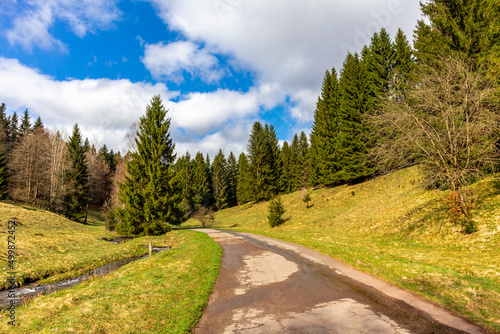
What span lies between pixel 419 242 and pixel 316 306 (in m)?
11.4

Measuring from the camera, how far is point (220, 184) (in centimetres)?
7069

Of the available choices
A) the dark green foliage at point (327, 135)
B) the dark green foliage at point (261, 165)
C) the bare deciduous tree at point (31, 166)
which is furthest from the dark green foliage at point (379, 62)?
the bare deciduous tree at point (31, 166)

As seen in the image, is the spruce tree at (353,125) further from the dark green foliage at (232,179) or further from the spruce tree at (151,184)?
the dark green foliage at (232,179)

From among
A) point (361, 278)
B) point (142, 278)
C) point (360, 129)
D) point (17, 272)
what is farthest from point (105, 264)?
point (360, 129)

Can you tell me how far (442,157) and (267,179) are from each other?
42.8 meters

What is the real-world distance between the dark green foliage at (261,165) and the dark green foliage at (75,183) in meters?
33.6

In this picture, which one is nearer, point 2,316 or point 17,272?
point 2,316

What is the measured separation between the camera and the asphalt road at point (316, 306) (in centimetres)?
509

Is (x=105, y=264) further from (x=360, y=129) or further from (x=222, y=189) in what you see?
(x=222, y=189)

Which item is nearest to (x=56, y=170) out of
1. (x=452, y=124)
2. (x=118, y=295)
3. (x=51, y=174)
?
(x=51, y=174)

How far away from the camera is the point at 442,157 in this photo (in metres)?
13.1

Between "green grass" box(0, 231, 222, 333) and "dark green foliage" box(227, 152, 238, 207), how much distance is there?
64.2 metres

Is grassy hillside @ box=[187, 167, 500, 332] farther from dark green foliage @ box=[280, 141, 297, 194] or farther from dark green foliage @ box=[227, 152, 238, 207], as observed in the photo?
dark green foliage @ box=[227, 152, 238, 207]

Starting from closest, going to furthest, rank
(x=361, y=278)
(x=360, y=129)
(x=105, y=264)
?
(x=361, y=278) → (x=105, y=264) → (x=360, y=129)
